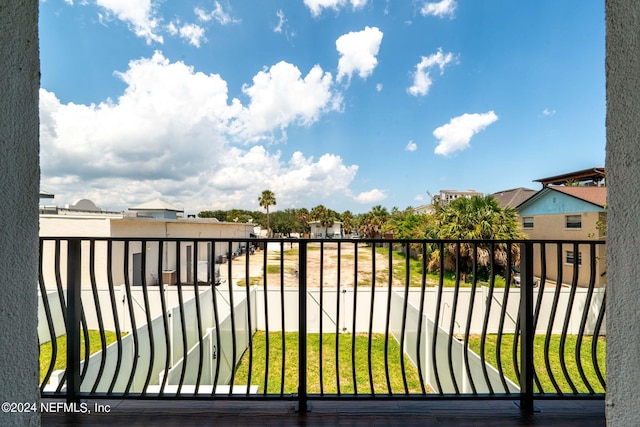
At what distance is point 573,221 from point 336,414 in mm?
13124

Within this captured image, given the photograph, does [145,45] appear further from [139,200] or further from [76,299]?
[139,200]

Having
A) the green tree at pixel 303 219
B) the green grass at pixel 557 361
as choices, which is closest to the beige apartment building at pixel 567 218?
the green grass at pixel 557 361

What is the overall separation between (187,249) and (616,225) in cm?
1294

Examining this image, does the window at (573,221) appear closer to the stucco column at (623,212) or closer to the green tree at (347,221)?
the stucco column at (623,212)

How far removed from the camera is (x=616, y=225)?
0.76m

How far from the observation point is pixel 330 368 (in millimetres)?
6016

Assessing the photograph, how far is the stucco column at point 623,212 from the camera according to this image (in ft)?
2.41

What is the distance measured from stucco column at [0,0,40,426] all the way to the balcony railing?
57 centimetres

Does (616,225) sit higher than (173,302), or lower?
higher

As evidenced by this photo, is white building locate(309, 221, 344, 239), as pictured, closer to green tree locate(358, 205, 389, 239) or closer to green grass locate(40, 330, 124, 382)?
green tree locate(358, 205, 389, 239)

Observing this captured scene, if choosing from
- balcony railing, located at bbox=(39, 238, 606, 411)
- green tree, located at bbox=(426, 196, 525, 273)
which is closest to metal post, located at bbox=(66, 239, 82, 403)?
balcony railing, located at bbox=(39, 238, 606, 411)

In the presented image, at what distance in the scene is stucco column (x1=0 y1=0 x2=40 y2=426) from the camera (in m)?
0.70

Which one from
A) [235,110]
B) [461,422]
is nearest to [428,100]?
[235,110]

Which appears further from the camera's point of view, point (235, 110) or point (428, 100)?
point (428, 100)
